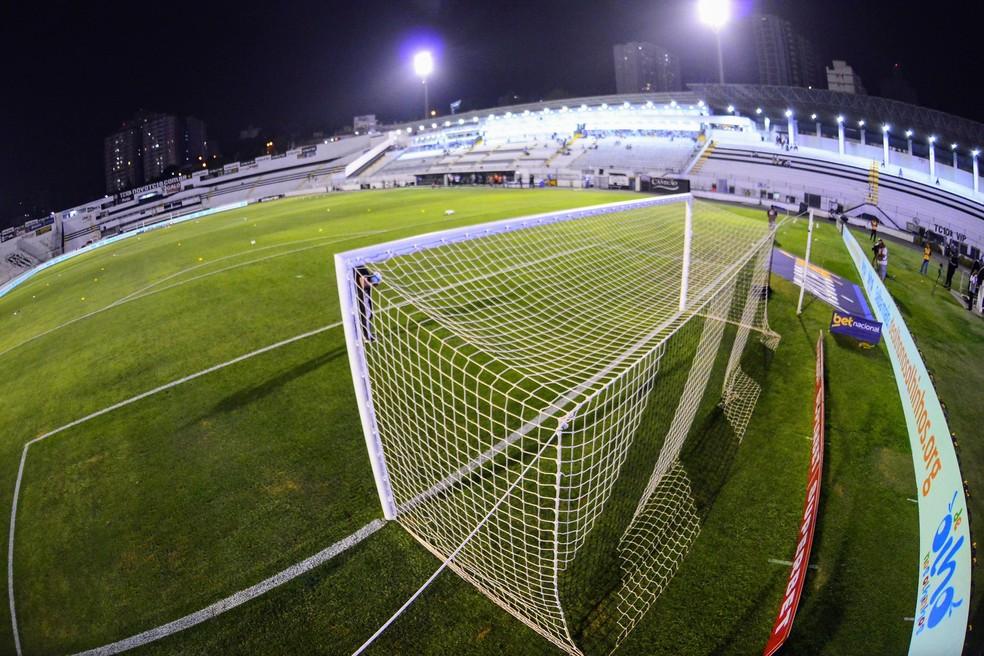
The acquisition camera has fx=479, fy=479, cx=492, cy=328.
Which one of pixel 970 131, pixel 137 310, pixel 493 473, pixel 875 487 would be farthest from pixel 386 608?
pixel 970 131

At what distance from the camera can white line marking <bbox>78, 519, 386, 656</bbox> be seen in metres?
3.64

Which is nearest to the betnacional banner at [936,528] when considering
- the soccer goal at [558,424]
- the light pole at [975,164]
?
the soccer goal at [558,424]

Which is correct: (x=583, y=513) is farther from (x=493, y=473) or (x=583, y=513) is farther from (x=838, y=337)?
(x=838, y=337)

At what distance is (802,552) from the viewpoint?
12.9 feet

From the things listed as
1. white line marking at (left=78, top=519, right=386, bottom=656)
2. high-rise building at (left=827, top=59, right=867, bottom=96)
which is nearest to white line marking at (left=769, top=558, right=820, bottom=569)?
white line marking at (left=78, top=519, right=386, bottom=656)

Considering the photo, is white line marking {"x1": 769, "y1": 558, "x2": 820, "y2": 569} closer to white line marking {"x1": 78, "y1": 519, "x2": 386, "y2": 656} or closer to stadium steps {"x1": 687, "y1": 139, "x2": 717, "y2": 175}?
white line marking {"x1": 78, "y1": 519, "x2": 386, "y2": 656}

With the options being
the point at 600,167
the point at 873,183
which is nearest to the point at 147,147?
the point at 600,167

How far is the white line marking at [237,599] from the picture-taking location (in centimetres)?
364

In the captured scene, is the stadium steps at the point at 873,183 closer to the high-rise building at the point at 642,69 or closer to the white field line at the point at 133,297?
the white field line at the point at 133,297

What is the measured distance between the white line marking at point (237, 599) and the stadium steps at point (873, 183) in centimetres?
3703

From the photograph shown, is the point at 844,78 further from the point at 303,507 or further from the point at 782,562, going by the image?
the point at 303,507

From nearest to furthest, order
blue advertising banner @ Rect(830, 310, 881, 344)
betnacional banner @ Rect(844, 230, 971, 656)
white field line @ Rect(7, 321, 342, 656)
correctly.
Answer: betnacional banner @ Rect(844, 230, 971, 656) → white field line @ Rect(7, 321, 342, 656) → blue advertising banner @ Rect(830, 310, 881, 344)

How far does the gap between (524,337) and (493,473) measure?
115 inches

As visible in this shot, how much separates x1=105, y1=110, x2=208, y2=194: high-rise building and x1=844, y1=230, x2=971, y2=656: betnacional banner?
361ft
